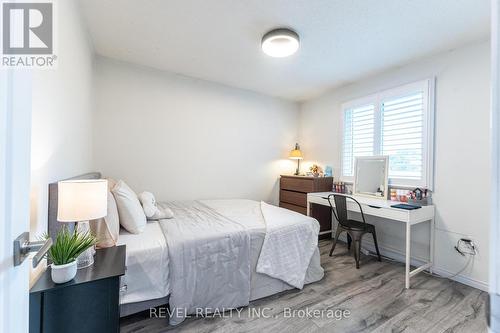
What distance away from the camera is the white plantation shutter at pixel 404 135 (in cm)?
259

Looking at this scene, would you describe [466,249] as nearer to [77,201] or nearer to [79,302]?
[79,302]

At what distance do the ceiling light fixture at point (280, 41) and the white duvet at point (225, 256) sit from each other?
1.72 m

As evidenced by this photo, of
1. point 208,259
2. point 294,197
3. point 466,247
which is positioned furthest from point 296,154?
point 208,259

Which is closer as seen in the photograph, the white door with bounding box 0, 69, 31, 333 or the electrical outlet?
the white door with bounding box 0, 69, 31, 333

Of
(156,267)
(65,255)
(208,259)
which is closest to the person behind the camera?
(65,255)

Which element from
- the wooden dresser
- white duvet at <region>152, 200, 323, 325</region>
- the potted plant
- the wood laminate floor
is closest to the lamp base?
the potted plant

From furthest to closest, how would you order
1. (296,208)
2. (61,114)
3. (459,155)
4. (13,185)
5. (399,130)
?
(296,208)
(399,130)
(459,155)
(61,114)
(13,185)

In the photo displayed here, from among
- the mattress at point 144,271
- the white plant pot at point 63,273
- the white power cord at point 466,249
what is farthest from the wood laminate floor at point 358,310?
the white plant pot at point 63,273

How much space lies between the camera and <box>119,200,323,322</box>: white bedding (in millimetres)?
1518

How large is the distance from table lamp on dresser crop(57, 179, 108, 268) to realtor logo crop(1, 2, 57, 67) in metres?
0.59

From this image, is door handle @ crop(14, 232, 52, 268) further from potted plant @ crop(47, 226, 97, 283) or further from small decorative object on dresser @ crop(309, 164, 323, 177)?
small decorative object on dresser @ crop(309, 164, 323, 177)

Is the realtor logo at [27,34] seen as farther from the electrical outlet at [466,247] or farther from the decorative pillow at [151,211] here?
Result: the electrical outlet at [466,247]

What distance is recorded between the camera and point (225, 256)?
1784mm

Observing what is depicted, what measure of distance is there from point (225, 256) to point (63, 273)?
104 cm
